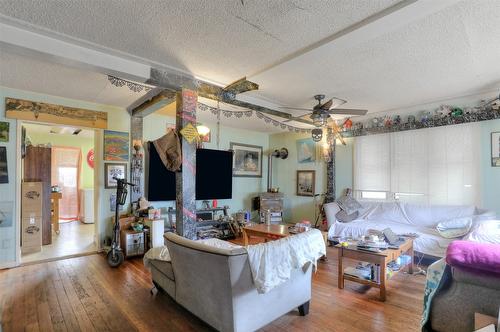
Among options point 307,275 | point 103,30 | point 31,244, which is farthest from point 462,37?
point 31,244

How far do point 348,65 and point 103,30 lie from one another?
2.49 m

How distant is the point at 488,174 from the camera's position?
153 inches

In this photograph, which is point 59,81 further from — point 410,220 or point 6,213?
point 410,220

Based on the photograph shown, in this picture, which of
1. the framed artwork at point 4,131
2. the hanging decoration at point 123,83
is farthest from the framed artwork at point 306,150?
the framed artwork at point 4,131

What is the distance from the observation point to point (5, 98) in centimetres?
365

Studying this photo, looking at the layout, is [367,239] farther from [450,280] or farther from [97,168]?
[97,168]

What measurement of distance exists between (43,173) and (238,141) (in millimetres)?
3965

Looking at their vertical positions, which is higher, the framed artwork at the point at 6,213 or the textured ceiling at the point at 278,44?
the textured ceiling at the point at 278,44

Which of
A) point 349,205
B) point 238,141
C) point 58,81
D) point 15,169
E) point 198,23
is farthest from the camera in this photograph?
point 238,141

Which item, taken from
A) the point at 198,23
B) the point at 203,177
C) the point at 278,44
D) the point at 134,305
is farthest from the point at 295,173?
the point at 198,23

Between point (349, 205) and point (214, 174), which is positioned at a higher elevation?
point (214, 174)

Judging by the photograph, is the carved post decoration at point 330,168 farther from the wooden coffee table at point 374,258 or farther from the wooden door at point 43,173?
the wooden door at point 43,173

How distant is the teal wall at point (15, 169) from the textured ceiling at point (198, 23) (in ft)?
7.15

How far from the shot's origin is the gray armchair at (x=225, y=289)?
72.7 inches
